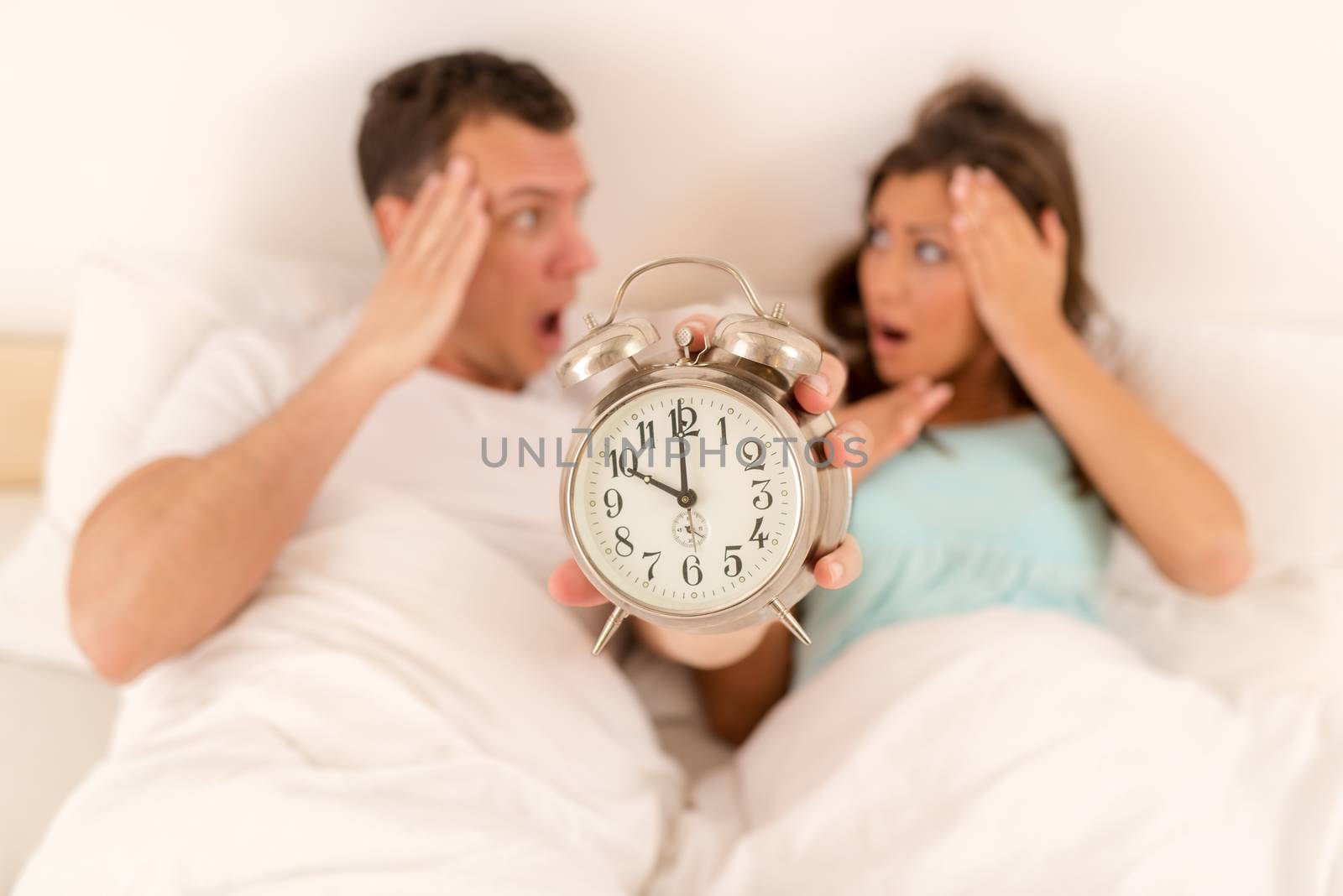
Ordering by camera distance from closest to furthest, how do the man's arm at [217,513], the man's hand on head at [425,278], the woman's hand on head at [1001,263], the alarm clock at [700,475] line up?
the alarm clock at [700,475], the man's arm at [217,513], the man's hand on head at [425,278], the woman's hand on head at [1001,263]

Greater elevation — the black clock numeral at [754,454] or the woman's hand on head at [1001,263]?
the black clock numeral at [754,454]

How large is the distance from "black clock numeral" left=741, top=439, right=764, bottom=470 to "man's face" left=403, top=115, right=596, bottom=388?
844 mm

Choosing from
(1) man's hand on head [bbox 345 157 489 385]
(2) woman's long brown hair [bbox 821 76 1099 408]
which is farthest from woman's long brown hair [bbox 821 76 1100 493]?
(1) man's hand on head [bbox 345 157 489 385]

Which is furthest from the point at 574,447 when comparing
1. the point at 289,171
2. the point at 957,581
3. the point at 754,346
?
the point at 289,171

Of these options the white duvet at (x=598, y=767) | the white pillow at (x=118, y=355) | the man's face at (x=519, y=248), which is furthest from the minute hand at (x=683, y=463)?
the white pillow at (x=118, y=355)

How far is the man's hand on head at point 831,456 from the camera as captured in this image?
827 mm

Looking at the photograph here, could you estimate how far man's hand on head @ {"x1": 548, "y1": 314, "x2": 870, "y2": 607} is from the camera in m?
0.83

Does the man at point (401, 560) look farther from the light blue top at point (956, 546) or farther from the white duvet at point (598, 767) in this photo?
the light blue top at point (956, 546)

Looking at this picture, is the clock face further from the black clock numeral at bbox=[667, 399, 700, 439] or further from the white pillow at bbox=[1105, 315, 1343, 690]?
the white pillow at bbox=[1105, 315, 1343, 690]

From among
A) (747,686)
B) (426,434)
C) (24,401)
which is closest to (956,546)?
(747,686)

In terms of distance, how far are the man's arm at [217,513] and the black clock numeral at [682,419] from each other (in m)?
0.62

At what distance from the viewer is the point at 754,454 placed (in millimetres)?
819

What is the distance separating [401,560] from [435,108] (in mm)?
722

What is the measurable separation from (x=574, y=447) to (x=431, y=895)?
18.3 inches
